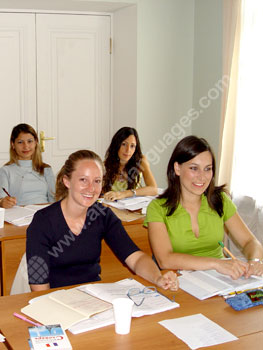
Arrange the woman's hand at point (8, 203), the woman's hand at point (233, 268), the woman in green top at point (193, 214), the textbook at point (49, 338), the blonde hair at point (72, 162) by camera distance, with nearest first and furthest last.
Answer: the textbook at point (49, 338) < the woman's hand at point (233, 268) < the blonde hair at point (72, 162) < the woman in green top at point (193, 214) < the woman's hand at point (8, 203)

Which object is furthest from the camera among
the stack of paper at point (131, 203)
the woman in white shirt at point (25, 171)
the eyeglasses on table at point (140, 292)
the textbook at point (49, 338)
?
the woman in white shirt at point (25, 171)

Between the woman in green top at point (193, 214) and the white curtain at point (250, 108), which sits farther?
the white curtain at point (250, 108)

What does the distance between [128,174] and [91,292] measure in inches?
83.7

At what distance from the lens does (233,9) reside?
13.6ft

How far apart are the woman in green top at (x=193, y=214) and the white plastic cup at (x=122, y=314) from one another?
0.77 metres

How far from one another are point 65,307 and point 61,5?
3.39 meters

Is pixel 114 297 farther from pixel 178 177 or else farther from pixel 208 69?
pixel 208 69

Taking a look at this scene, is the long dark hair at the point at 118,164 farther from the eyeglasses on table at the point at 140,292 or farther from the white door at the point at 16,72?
the eyeglasses on table at the point at 140,292

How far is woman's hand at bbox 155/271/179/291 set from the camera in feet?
6.78

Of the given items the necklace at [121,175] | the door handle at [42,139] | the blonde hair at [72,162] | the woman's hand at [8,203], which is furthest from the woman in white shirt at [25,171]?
the blonde hair at [72,162]

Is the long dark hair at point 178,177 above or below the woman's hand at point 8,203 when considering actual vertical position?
above

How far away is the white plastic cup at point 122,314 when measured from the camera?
1.67 m

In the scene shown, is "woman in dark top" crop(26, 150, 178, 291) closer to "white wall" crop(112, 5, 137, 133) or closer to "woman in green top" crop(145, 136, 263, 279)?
"woman in green top" crop(145, 136, 263, 279)

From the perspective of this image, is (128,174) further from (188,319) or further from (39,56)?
(188,319)
